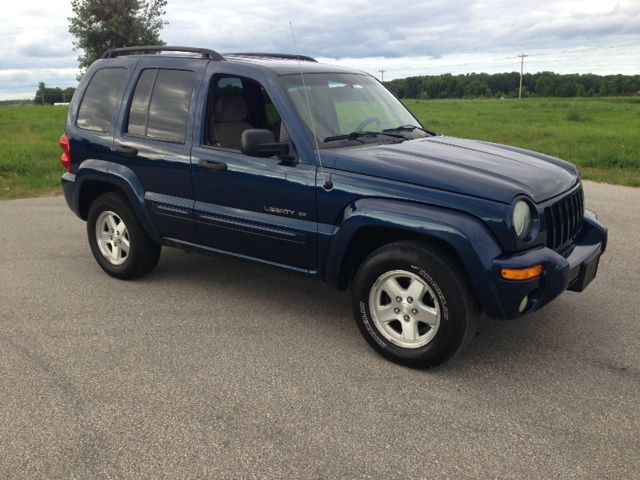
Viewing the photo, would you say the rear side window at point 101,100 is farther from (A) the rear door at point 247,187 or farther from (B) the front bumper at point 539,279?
(B) the front bumper at point 539,279

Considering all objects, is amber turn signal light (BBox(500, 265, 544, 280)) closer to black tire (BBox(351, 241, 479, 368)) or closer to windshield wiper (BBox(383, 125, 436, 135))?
black tire (BBox(351, 241, 479, 368))

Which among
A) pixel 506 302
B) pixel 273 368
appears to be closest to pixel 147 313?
pixel 273 368

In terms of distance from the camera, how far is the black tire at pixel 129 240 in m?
5.27

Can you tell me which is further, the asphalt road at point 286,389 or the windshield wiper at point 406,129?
the windshield wiper at point 406,129

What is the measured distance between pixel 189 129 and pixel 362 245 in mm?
1663

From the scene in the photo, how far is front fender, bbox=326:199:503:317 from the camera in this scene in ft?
11.3

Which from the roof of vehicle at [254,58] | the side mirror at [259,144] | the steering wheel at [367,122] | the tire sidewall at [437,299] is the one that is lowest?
the tire sidewall at [437,299]

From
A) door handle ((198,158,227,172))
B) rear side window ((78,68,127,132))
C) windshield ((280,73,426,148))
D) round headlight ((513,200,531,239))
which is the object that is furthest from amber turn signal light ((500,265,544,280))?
rear side window ((78,68,127,132))

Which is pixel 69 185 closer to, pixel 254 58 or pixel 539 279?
pixel 254 58

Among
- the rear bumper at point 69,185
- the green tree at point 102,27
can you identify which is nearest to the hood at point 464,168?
the rear bumper at point 69,185

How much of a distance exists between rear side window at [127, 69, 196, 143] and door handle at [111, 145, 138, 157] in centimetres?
13

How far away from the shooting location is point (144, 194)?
5012 millimetres

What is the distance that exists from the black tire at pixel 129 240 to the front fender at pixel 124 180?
0.11 metres

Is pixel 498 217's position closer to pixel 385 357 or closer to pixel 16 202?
pixel 385 357
